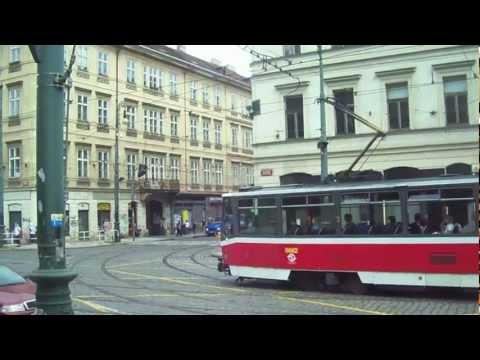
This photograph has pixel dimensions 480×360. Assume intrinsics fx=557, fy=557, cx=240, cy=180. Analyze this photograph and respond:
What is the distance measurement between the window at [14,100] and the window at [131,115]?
895cm

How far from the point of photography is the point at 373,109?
27.5m

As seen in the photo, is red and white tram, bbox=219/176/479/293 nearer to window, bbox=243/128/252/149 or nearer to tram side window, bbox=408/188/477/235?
tram side window, bbox=408/188/477/235

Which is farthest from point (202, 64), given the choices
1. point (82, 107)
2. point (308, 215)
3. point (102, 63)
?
point (308, 215)

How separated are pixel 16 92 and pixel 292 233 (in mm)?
34573

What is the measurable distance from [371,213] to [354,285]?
72.3 inches

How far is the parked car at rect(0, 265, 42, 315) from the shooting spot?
25.9ft

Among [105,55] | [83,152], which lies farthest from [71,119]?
[105,55]

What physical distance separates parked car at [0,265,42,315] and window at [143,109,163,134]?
133 feet

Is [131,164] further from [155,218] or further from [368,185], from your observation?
[368,185]

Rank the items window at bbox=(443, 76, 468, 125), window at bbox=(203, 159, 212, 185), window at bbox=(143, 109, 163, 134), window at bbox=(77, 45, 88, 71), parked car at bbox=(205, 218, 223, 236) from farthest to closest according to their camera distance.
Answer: window at bbox=(203, 159, 212, 185) < window at bbox=(143, 109, 163, 134) < parked car at bbox=(205, 218, 223, 236) < window at bbox=(77, 45, 88, 71) < window at bbox=(443, 76, 468, 125)

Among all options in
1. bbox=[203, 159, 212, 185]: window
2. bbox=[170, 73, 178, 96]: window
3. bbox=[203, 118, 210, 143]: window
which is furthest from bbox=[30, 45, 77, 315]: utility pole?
bbox=[203, 159, 212, 185]: window

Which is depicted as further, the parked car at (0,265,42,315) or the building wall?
the building wall

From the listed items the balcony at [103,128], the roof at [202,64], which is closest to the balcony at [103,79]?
the balcony at [103,128]

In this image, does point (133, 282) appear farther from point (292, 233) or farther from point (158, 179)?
point (158, 179)
